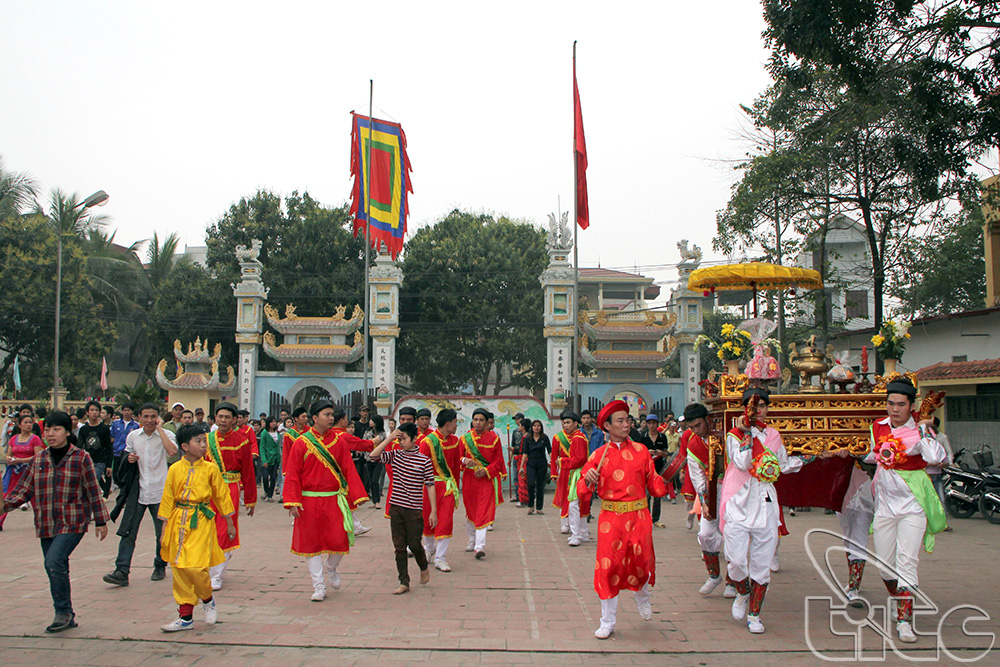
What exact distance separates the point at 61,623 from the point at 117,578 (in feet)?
5.23

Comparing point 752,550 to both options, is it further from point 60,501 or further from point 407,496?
point 60,501

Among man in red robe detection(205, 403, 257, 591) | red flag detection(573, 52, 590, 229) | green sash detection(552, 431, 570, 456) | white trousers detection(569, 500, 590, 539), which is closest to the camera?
man in red robe detection(205, 403, 257, 591)

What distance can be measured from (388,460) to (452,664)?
113 inches

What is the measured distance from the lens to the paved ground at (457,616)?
5.38m

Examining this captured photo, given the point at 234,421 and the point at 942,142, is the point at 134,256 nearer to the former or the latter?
the point at 234,421

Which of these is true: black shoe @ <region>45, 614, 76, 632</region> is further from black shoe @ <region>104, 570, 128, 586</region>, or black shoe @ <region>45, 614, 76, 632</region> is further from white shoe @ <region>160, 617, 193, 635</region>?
black shoe @ <region>104, 570, 128, 586</region>

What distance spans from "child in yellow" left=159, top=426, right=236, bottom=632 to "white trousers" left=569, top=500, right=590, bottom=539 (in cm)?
526

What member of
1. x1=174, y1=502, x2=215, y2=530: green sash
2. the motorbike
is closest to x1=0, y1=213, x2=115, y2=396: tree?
x1=174, y1=502, x2=215, y2=530: green sash

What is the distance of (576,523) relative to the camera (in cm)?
1048

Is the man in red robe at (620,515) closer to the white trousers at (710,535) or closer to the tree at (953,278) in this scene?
the white trousers at (710,535)

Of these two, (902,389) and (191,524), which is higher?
(902,389)

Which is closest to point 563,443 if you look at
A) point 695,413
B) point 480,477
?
point 480,477

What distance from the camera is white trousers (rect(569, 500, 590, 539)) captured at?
10.4 meters

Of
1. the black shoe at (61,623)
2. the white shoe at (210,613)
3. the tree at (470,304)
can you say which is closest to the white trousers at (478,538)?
the white shoe at (210,613)
